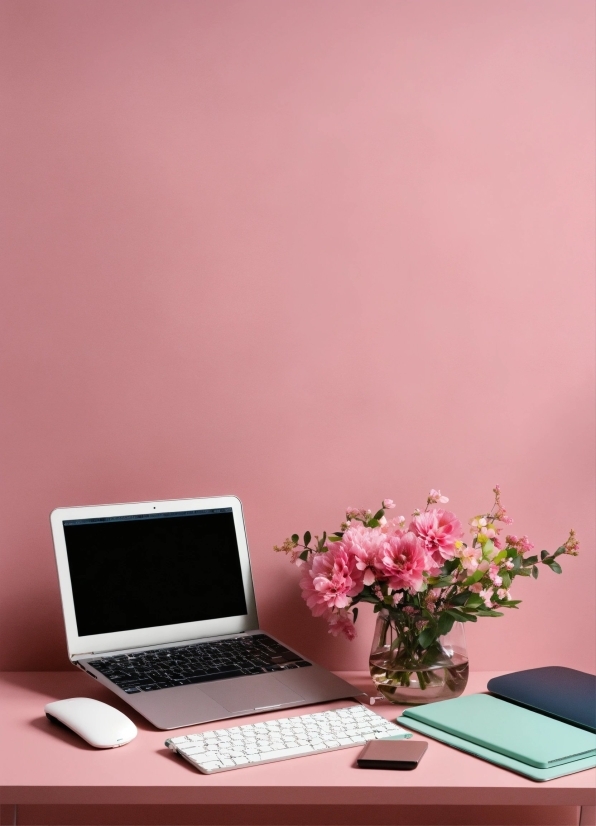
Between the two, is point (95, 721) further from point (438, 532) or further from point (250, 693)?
point (438, 532)

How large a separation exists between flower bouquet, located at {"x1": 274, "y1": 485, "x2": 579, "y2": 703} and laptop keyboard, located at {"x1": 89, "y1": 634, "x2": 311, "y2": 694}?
13 centimetres

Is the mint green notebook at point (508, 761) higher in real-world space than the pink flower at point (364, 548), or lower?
lower

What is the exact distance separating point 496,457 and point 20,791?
941 mm

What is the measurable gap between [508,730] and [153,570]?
60 cm

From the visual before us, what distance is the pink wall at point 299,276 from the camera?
1479 millimetres

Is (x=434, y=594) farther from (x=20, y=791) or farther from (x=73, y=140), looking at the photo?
(x=73, y=140)

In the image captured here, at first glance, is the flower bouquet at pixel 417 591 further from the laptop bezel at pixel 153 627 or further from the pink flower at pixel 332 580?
the laptop bezel at pixel 153 627

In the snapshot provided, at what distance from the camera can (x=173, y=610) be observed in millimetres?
1367

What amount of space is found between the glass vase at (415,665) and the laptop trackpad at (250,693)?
0.14 meters

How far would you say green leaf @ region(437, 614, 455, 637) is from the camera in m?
1.24

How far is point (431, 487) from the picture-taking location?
4.94 feet

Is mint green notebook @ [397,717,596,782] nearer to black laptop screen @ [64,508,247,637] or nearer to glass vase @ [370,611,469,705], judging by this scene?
glass vase @ [370,611,469,705]

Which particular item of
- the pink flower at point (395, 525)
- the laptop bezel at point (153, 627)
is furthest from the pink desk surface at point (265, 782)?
the pink flower at point (395, 525)

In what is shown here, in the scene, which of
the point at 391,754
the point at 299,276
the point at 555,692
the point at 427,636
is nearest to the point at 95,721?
the point at 391,754
